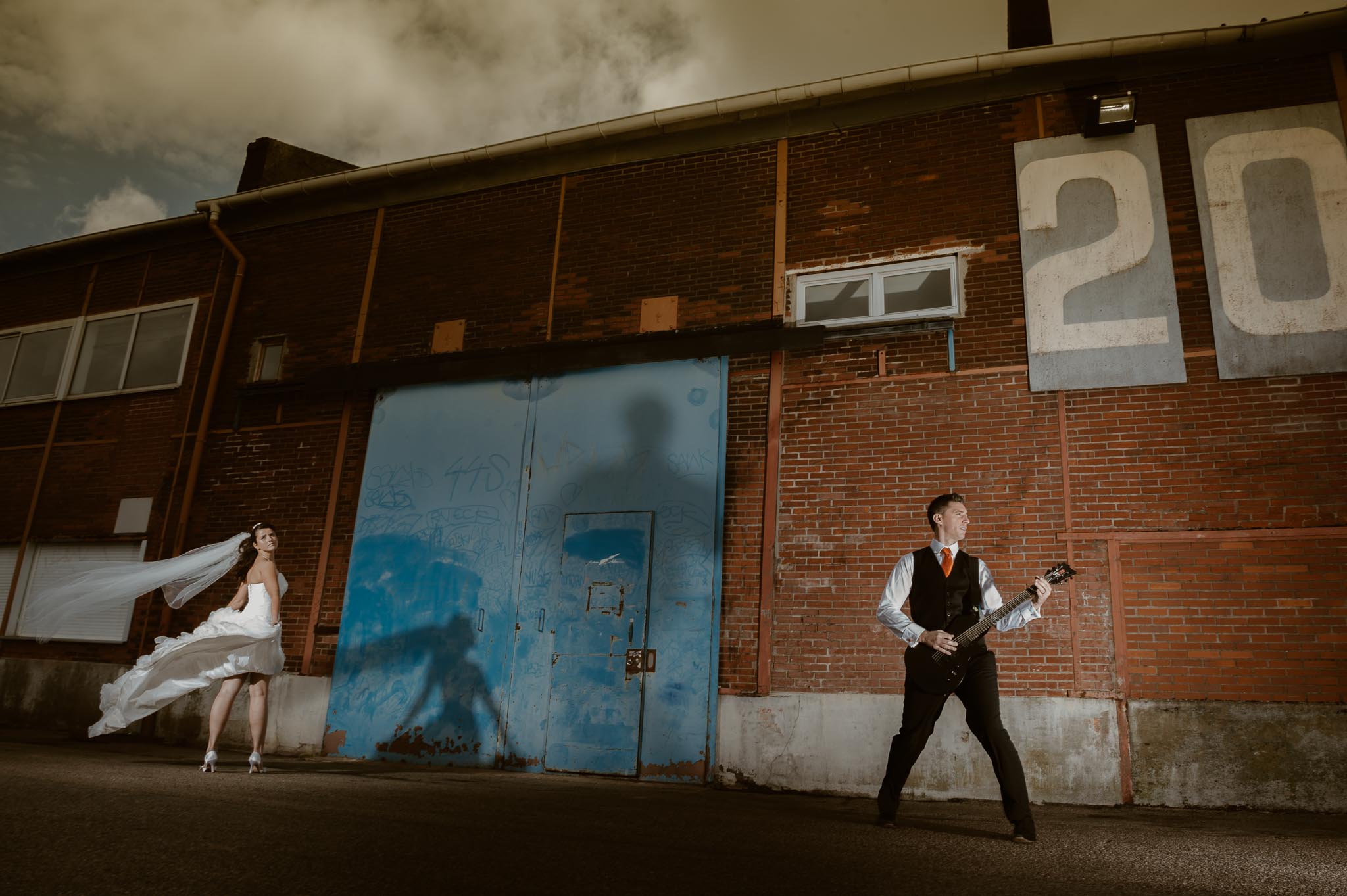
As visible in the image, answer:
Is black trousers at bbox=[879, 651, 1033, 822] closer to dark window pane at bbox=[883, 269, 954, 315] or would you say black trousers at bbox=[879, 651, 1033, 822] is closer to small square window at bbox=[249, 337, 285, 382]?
dark window pane at bbox=[883, 269, 954, 315]

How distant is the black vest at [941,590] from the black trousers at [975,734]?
30 cm

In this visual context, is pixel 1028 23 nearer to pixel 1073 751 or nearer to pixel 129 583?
pixel 1073 751

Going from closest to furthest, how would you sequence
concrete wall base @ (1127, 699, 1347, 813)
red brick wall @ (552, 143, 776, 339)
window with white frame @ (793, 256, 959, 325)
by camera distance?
1. concrete wall base @ (1127, 699, 1347, 813)
2. window with white frame @ (793, 256, 959, 325)
3. red brick wall @ (552, 143, 776, 339)

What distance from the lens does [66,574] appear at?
1098cm

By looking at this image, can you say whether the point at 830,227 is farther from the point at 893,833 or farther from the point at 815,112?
the point at 893,833

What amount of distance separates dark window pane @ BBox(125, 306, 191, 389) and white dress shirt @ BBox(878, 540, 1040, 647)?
10290 millimetres

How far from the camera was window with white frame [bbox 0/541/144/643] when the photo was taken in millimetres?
10391

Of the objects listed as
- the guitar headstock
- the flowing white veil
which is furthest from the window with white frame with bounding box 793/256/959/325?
the flowing white veil

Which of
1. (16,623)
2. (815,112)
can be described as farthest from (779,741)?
(16,623)

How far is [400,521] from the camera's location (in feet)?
29.9

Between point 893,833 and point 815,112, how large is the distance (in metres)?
6.99

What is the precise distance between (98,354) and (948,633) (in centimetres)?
1257

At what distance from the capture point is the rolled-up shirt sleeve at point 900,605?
476 cm

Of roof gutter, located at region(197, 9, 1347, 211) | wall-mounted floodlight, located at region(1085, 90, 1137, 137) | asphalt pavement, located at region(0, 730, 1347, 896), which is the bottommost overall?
asphalt pavement, located at region(0, 730, 1347, 896)
